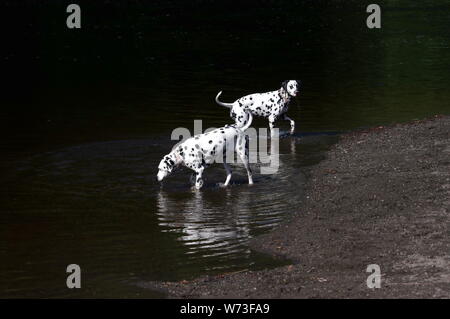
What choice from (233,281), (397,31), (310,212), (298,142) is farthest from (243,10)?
(233,281)

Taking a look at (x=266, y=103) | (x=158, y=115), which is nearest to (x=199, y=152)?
(x=266, y=103)

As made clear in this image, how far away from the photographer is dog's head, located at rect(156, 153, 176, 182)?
17.0m

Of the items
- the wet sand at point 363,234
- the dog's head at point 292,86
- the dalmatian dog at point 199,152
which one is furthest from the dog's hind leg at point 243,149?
the dog's head at point 292,86

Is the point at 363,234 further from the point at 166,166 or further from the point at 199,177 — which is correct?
the point at 166,166

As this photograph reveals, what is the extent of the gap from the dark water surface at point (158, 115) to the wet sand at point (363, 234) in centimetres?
47

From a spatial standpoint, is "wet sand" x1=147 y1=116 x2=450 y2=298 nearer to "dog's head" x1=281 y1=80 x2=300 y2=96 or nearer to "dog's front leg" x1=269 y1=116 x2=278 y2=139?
"dog's head" x1=281 y1=80 x2=300 y2=96

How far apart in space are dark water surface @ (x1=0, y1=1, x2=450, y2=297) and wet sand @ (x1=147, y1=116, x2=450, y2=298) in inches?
18.6

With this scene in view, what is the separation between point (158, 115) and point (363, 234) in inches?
478

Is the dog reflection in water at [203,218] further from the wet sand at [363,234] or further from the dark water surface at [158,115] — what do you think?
the wet sand at [363,234]

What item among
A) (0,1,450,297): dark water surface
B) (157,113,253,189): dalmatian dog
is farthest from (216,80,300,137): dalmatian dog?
(157,113,253,189): dalmatian dog

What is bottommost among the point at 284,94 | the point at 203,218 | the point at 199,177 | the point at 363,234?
the point at 203,218

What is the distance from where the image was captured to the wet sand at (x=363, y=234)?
11.1 m

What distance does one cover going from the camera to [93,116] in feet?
82.7

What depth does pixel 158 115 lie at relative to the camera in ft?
81.5
